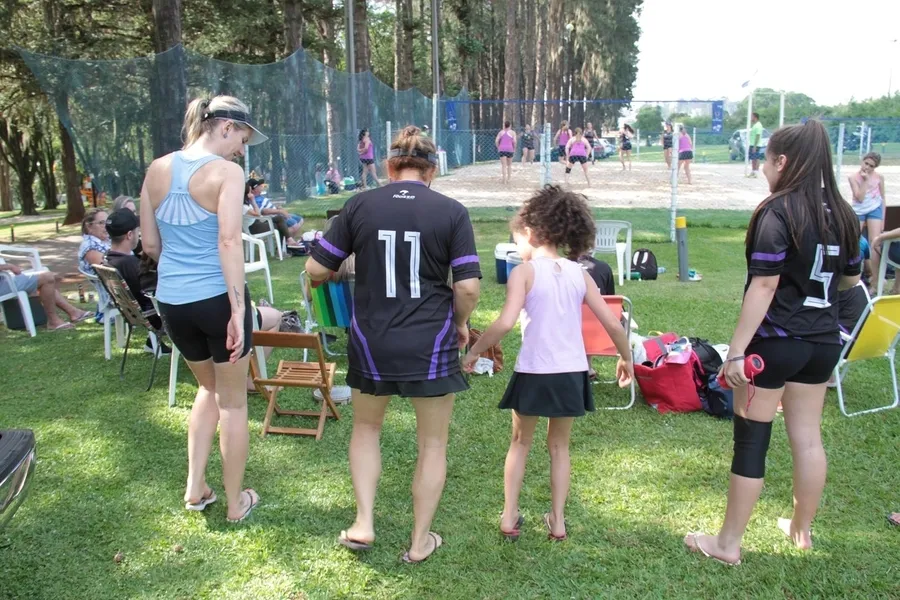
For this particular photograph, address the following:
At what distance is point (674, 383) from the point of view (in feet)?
15.0

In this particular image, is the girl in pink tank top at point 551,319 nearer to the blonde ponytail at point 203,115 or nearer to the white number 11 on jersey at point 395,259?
the white number 11 on jersey at point 395,259

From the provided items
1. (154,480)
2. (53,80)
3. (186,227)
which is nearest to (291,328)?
(154,480)

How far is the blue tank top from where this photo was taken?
285 cm

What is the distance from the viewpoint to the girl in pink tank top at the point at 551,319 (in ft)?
9.34

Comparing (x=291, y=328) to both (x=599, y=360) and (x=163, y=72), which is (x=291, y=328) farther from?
(x=163, y=72)

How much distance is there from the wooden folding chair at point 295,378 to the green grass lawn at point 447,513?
0.32 ft

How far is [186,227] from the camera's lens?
287cm

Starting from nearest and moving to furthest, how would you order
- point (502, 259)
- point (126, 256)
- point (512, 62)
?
point (126, 256), point (502, 259), point (512, 62)

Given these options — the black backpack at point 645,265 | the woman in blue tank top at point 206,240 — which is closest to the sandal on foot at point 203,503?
the woman in blue tank top at point 206,240

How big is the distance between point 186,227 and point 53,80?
359 inches

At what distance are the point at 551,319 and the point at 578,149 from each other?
656 inches

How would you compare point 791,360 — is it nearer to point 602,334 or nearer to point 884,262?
point 602,334

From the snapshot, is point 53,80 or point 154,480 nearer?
point 154,480

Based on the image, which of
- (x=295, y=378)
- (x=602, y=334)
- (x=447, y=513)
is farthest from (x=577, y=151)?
(x=447, y=513)
